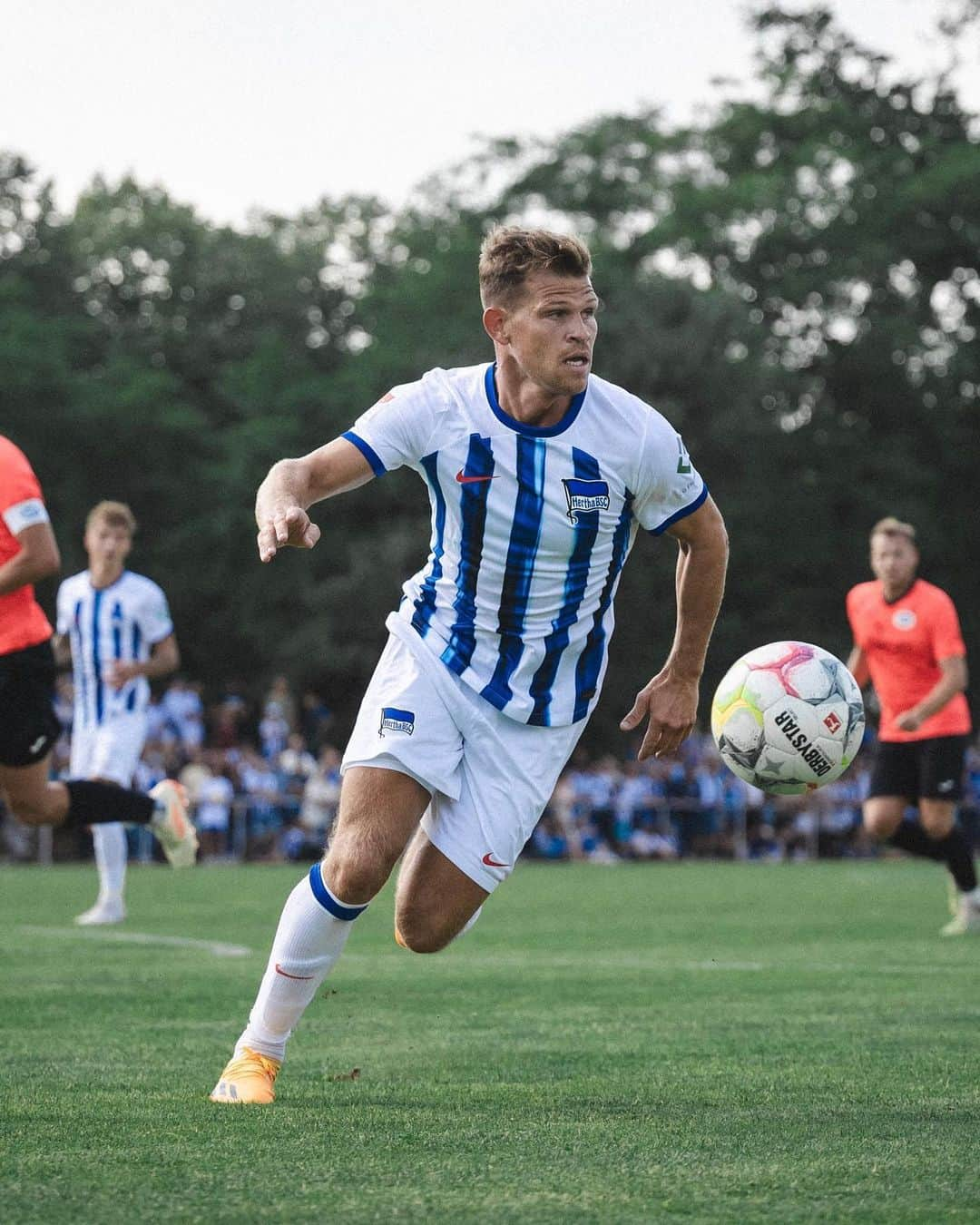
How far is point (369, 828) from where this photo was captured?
541 cm

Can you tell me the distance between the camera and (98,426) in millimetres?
40250

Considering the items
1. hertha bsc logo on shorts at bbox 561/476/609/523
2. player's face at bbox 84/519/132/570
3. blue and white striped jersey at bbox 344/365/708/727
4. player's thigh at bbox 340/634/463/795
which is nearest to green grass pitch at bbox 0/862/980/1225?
player's thigh at bbox 340/634/463/795

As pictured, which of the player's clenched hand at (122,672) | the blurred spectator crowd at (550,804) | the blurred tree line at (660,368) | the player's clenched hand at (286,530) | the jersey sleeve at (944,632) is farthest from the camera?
the blurred tree line at (660,368)

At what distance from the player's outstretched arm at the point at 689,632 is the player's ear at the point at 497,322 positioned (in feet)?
2.55

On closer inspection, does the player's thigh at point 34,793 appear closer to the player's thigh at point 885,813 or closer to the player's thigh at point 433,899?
the player's thigh at point 433,899

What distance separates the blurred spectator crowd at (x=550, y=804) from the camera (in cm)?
2527

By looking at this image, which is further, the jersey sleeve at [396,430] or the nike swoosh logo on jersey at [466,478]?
the nike swoosh logo on jersey at [466,478]

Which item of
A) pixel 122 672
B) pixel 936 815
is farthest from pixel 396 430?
pixel 936 815

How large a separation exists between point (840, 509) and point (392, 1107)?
39863 millimetres

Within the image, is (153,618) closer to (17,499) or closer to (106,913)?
(106,913)

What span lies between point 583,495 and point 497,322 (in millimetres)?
585

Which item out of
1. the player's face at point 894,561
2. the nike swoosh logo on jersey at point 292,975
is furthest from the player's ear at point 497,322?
the player's face at point 894,561

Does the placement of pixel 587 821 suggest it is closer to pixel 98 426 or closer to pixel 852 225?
pixel 98 426

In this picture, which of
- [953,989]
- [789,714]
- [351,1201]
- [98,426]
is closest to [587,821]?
[98,426]
